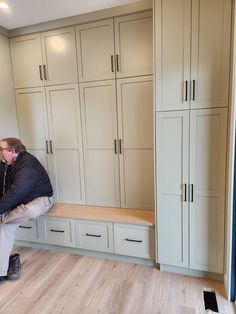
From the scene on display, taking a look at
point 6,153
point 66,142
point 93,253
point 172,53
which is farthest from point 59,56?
point 93,253

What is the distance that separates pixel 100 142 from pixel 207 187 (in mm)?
1279

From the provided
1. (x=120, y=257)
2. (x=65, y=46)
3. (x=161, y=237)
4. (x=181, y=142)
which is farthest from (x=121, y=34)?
(x=120, y=257)

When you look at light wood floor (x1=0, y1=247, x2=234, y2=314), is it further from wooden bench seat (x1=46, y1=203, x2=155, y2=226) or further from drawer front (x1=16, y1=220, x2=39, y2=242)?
wooden bench seat (x1=46, y1=203, x2=155, y2=226)

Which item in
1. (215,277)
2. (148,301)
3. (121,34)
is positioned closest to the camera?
(148,301)

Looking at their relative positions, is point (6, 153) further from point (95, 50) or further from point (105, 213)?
point (95, 50)

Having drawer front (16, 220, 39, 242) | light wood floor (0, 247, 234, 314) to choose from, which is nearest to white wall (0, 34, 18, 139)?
drawer front (16, 220, 39, 242)

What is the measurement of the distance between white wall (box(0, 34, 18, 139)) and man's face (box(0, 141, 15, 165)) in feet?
1.36

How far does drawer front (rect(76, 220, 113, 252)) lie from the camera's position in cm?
239

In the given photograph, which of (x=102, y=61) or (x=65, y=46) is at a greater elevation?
(x=65, y=46)

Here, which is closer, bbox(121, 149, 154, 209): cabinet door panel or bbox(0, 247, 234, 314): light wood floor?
bbox(0, 247, 234, 314): light wood floor

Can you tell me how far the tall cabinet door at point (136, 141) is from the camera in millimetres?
2381

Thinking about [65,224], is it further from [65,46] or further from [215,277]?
[65,46]

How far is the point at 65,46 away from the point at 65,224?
2048mm

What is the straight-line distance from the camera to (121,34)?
2352 millimetres
